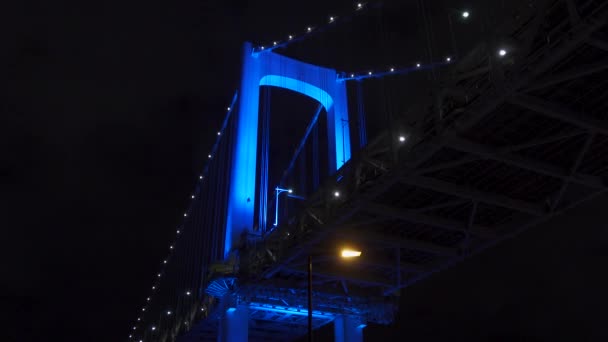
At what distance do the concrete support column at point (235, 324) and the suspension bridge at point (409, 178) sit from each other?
0.15 ft

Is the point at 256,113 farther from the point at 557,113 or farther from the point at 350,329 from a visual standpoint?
the point at 557,113

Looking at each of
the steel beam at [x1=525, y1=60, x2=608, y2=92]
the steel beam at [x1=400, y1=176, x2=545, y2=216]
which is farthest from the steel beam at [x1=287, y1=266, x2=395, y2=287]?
the steel beam at [x1=525, y1=60, x2=608, y2=92]

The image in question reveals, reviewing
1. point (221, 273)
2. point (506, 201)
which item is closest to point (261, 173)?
point (221, 273)

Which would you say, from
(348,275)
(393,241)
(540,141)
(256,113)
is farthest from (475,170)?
(256,113)

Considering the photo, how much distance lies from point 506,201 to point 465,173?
6.77 ft

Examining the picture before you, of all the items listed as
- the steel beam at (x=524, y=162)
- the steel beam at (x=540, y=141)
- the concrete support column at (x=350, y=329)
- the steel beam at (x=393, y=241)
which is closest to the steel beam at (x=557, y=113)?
the steel beam at (x=540, y=141)

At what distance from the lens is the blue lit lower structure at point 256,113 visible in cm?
2919

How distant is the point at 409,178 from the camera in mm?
17656

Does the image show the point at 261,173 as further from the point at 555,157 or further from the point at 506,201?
the point at 555,157

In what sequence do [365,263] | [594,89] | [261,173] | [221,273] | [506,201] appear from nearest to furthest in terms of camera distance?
[594,89] < [506,201] < [365,263] < [221,273] < [261,173]

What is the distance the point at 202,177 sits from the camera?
48594mm

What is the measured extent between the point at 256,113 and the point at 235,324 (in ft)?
34.5

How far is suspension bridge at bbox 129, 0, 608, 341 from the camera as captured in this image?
13.6m

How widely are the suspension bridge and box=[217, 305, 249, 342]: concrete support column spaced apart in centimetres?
5
